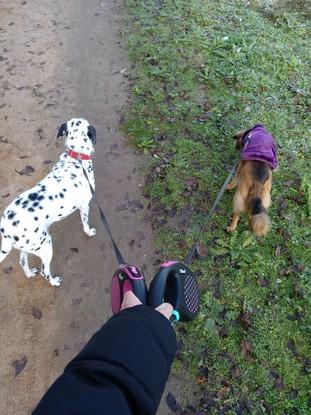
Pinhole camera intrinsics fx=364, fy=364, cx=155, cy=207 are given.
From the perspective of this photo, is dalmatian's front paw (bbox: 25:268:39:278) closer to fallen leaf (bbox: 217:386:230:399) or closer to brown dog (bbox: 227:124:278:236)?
fallen leaf (bbox: 217:386:230:399)

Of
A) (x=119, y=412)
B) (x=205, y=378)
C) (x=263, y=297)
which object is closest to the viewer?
(x=119, y=412)

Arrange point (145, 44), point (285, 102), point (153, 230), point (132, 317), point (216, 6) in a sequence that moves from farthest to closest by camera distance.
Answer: point (216, 6)
point (145, 44)
point (285, 102)
point (153, 230)
point (132, 317)

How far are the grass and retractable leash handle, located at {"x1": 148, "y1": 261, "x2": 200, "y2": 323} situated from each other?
1.53 meters

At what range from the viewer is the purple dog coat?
16.5ft

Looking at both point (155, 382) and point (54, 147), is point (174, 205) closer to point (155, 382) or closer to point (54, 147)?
point (54, 147)

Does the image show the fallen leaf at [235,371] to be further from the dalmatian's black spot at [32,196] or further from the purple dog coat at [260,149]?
the dalmatian's black spot at [32,196]

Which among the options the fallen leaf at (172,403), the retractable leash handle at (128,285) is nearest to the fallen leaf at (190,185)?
the fallen leaf at (172,403)

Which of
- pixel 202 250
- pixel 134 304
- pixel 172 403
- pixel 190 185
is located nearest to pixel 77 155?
pixel 190 185

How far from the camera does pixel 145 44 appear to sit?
8719mm

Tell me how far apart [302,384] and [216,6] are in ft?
30.8

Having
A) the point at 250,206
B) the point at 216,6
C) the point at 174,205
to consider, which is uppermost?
the point at 216,6

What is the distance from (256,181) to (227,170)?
1.40 meters

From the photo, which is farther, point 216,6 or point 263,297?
point 216,6

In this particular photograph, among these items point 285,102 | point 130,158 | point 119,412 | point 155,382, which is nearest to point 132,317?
point 155,382
